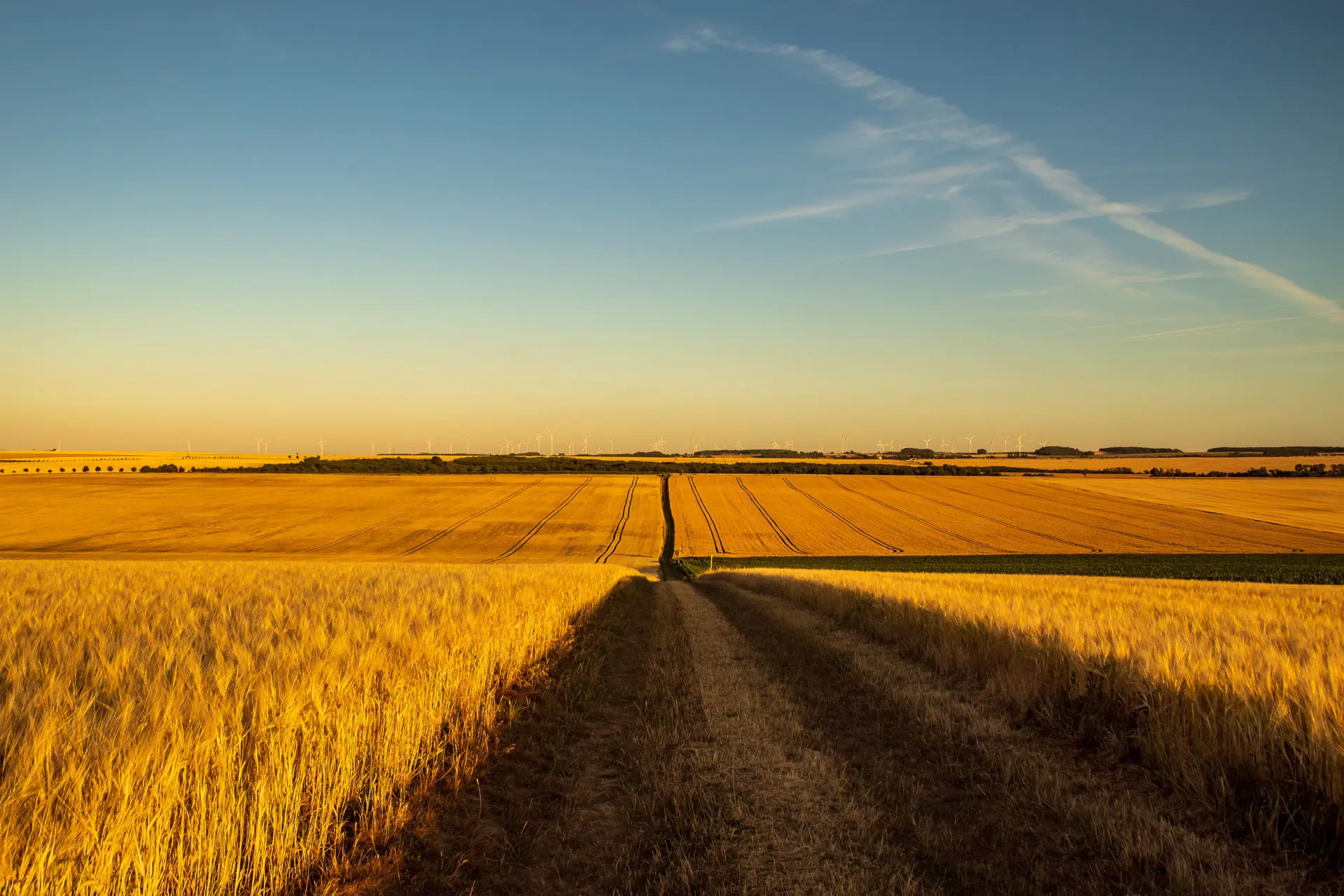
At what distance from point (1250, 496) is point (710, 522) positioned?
6511 centimetres

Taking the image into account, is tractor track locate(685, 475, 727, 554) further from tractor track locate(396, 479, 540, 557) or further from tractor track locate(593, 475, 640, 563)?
tractor track locate(396, 479, 540, 557)

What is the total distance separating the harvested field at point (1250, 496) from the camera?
2517 inches

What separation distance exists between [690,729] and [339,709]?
3.66 meters

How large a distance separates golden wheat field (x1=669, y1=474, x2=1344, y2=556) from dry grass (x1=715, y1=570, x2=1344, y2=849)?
137ft

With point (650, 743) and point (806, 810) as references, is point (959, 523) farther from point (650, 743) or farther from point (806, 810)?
point (806, 810)

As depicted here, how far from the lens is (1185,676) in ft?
19.2

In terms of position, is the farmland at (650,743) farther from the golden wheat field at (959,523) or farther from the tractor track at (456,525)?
the golden wheat field at (959,523)

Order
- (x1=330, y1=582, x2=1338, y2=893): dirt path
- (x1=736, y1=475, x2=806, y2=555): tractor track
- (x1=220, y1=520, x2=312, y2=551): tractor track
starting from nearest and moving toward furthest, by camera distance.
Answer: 1. (x1=330, y1=582, x2=1338, y2=893): dirt path
2. (x1=220, y1=520, x2=312, y2=551): tractor track
3. (x1=736, y1=475, x2=806, y2=555): tractor track

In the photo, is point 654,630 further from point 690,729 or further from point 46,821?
point 46,821

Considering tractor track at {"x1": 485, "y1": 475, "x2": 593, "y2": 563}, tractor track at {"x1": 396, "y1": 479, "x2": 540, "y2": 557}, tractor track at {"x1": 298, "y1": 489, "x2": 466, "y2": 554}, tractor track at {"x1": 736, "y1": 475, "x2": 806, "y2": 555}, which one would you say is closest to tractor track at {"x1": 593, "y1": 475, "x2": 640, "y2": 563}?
tractor track at {"x1": 485, "y1": 475, "x2": 593, "y2": 563}

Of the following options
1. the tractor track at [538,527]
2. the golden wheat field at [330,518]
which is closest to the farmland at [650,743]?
the tractor track at [538,527]

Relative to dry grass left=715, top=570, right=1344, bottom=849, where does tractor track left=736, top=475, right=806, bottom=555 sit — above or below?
below

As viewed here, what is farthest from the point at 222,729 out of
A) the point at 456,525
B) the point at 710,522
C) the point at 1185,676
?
the point at 710,522

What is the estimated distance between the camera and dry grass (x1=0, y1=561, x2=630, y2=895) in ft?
10.4
